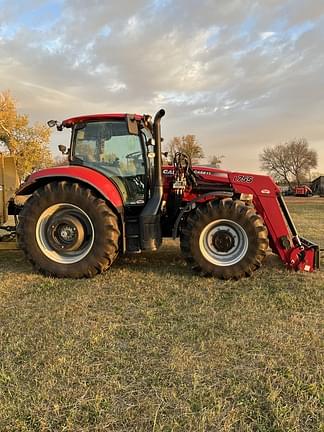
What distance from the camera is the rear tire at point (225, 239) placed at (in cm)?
507

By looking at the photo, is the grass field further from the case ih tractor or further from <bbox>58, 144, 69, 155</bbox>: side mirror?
<bbox>58, 144, 69, 155</bbox>: side mirror

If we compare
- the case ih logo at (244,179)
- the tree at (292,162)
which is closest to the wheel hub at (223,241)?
the case ih logo at (244,179)

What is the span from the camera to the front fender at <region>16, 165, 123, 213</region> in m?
5.26

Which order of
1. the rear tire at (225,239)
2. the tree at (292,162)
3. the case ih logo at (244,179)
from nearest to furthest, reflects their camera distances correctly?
the rear tire at (225,239), the case ih logo at (244,179), the tree at (292,162)

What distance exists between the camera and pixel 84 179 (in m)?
5.24

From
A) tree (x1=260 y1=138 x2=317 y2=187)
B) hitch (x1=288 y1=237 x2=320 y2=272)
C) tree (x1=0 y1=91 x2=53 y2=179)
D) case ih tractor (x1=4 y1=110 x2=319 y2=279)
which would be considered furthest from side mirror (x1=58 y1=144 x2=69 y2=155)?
tree (x1=260 y1=138 x2=317 y2=187)

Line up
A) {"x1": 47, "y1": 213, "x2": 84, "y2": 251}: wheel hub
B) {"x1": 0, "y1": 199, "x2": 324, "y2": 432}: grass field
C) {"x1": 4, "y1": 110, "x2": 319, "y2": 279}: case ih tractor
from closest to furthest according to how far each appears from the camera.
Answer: {"x1": 0, "y1": 199, "x2": 324, "y2": 432}: grass field → {"x1": 4, "y1": 110, "x2": 319, "y2": 279}: case ih tractor → {"x1": 47, "y1": 213, "x2": 84, "y2": 251}: wheel hub

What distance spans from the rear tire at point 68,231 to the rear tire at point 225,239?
3.55 feet

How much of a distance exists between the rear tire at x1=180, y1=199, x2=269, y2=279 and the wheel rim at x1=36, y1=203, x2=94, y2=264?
1403 mm

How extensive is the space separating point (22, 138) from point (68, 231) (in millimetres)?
35452

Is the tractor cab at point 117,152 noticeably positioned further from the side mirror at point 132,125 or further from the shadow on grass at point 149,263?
the shadow on grass at point 149,263

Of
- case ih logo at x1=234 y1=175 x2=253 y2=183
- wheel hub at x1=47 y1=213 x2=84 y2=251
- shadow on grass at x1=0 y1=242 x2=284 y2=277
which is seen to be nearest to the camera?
wheel hub at x1=47 y1=213 x2=84 y2=251

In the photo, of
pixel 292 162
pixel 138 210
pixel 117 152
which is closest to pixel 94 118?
pixel 117 152

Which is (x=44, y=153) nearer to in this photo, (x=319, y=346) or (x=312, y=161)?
(x=319, y=346)
